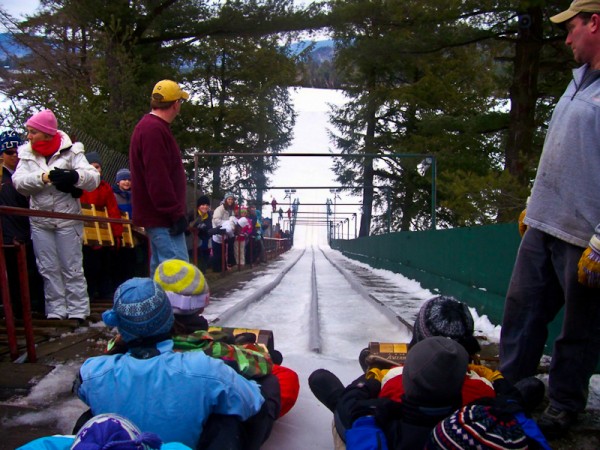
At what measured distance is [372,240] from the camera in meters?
17.0

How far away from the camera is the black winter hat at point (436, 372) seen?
1.65 meters

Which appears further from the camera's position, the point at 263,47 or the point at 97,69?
the point at 263,47

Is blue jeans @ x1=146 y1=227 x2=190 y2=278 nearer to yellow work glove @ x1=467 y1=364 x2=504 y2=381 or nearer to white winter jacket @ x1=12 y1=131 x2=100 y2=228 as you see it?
white winter jacket @ x1=12 y1=131 x2=100 y2=228

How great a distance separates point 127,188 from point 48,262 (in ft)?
7.83

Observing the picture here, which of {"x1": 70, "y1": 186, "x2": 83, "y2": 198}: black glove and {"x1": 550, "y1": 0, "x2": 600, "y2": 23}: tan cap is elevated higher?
{"x1": 550, "y1": 0, "x2": 600, "y2": 23}: tan cap

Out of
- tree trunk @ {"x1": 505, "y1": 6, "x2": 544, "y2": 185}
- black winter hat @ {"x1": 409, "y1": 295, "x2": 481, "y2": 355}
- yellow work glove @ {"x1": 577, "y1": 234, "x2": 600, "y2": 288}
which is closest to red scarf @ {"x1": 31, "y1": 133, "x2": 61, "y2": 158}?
black winter hat @ {"x1": 409, "y1": 295, "x2": 481, "y2": 355}

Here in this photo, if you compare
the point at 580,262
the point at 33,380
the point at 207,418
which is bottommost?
the point at 33,380

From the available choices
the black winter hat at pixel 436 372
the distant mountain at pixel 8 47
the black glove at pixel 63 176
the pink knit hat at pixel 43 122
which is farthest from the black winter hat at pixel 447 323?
the distant mountain at pixel 8 47

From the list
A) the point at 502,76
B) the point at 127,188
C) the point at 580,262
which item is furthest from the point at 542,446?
the point at 502,76

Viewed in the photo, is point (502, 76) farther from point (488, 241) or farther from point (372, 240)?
point (488, 241)

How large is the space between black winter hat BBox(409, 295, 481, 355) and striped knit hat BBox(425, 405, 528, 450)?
0.62 meters

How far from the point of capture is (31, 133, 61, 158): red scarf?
4.26 m

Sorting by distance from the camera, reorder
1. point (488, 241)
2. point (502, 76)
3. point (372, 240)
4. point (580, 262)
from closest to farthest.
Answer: point (580, 262), point (488, 241), point (502, 76), point (372, 240)

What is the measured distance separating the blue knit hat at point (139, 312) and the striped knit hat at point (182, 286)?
1.65 ft
